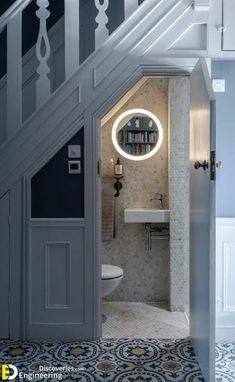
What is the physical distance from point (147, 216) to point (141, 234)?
330 mm

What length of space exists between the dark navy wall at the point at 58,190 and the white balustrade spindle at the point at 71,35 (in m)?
0.47

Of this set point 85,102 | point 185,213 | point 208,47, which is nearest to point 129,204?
point 185,213

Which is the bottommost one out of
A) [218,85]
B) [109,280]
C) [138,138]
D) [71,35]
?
[109,280]

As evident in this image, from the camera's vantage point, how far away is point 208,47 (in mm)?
2656

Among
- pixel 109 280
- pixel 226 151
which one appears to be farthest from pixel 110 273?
pixel 226 151

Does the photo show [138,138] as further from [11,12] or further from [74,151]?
[11,12]

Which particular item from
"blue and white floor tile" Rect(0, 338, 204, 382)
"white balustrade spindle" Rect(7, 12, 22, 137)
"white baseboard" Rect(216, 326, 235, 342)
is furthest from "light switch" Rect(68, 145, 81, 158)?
"white baseboard" Rect(216, 326, 235, 342)

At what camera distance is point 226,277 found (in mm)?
2766

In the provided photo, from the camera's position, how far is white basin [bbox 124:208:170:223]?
3578 millimetres

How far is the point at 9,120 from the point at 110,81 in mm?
760

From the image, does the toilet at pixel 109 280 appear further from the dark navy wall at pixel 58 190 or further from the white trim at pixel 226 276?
the white trim at pixel 226 276

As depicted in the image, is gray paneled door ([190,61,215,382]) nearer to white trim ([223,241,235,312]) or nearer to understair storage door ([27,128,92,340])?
white trim ([223,241,235,312])

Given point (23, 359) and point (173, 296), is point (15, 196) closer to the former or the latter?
point (23, 359)

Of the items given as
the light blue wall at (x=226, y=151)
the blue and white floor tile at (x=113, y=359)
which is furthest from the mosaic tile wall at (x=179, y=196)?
the blue and white floor tile at (x=113, y=359)
